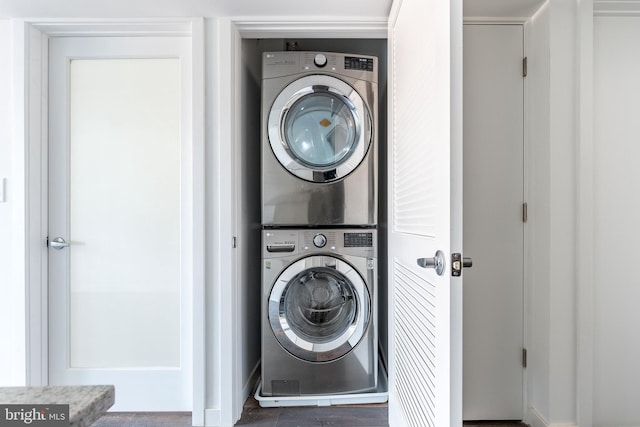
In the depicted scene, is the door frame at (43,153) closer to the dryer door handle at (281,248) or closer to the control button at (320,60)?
the dryer door handle at (281,248)

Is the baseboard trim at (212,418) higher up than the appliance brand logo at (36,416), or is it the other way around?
the appliance brand logo at (36,416)

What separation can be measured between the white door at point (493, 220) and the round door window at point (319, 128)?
562mm

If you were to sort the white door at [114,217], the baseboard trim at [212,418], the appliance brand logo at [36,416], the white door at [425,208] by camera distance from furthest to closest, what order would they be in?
the white door at [114,217], the baseboard trim at [212,418], the white door at [425,208], the appliance brand logo at [36,416]

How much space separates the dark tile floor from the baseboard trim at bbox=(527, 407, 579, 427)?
6 cm

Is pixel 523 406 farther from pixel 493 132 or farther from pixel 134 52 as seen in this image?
pixel 134 52

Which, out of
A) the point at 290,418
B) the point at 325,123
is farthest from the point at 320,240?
the point at 290,418

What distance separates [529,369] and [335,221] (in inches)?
48.6

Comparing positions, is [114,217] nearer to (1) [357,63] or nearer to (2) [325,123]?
(2) [325,123]

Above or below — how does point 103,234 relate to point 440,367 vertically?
above

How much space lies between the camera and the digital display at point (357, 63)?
1812mm

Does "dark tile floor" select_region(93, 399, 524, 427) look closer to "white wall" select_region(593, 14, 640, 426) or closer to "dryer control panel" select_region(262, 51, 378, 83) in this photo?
"white wall" select_region(593, 14, 640, 426)

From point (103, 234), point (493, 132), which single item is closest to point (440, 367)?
point (493, 132)

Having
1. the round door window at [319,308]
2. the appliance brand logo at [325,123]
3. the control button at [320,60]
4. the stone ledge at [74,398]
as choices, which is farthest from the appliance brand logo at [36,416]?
the control button at [320,60]

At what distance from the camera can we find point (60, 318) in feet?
5.78
